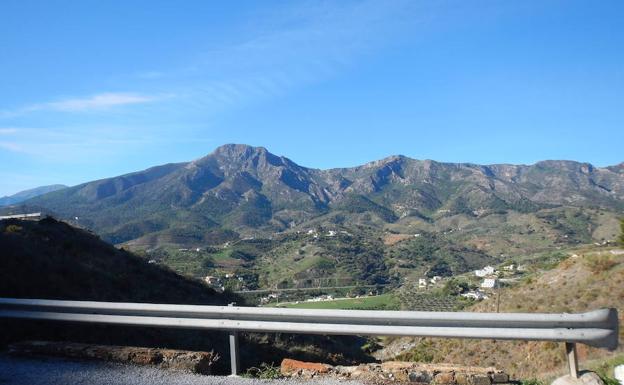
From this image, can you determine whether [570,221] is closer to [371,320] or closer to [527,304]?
[527,304]

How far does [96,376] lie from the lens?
577cm

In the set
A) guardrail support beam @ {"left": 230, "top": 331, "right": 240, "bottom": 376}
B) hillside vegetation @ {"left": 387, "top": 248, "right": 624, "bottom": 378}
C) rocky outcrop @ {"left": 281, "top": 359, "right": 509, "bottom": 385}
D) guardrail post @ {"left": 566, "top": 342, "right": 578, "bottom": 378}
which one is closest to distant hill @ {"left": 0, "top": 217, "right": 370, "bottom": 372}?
guardrail support beam @ {"left": 230, "top": 331, "right": 240, "bottom": 376}

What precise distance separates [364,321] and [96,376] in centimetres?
329

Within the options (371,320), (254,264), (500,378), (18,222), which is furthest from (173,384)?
(254,264)

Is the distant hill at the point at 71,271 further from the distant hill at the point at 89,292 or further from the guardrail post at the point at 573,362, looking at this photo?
the guardrail post at the point at 573,362

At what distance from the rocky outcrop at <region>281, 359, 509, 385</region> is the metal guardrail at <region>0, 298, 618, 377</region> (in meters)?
0.51

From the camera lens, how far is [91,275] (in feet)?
51.9

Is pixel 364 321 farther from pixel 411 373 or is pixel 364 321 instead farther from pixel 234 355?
pixel 234 355

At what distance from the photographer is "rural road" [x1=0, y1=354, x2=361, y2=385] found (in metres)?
5.55

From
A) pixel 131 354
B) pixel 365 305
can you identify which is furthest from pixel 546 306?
pixel 365 305

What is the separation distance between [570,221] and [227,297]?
203m

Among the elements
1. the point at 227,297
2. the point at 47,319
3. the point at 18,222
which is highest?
the point at 18,222

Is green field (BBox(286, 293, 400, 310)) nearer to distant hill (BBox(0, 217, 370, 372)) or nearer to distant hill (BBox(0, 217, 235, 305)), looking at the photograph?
distant hill (BBox(0, 217, 235, 305))

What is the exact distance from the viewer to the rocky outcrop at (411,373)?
532 centimetres
